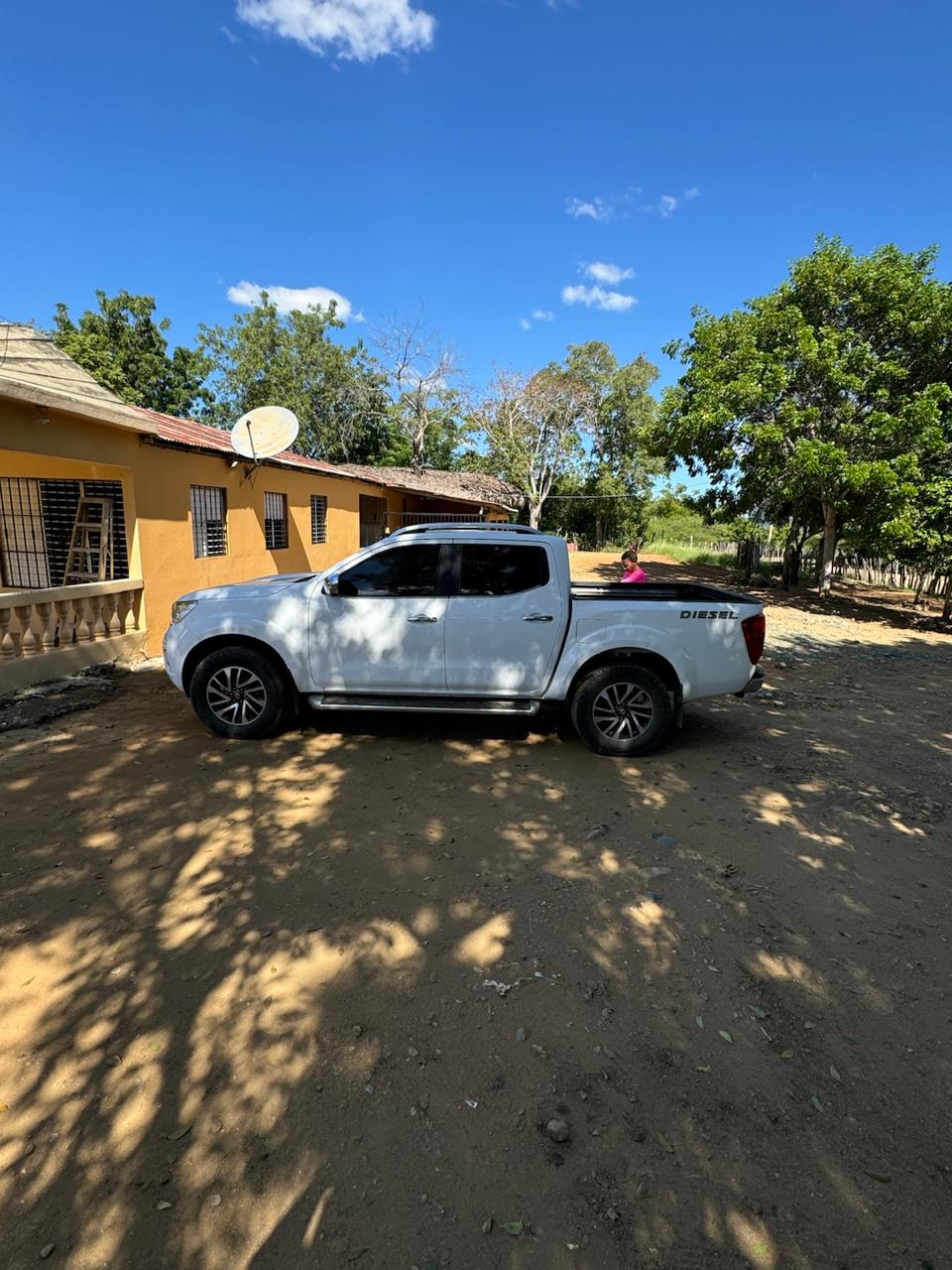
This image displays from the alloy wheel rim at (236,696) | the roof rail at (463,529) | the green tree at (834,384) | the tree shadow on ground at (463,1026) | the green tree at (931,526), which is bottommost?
the tree shadow on ground at (463,1026)

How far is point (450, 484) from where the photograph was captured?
90.8 feet

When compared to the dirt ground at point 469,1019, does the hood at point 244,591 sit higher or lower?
higher

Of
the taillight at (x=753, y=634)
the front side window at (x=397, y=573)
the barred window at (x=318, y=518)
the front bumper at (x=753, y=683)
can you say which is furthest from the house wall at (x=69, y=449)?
the front bumper at (x=753, y=683)

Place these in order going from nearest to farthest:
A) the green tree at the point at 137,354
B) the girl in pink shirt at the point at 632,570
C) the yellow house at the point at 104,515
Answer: the yellow house at the point at 104,515
the girl in pink shirt at the point at 632,570
the green tree at the point at 137,354

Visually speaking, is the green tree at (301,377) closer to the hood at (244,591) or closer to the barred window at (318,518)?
the barred window at (318,518)

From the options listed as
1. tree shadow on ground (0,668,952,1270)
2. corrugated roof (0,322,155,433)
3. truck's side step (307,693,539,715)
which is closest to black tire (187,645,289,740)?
truck's side step (307,693,539,715)

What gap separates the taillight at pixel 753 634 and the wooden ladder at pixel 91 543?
7.97 meters

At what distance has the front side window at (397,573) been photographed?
4.96 metres

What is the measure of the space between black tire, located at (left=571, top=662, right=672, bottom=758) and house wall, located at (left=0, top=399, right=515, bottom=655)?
5981 millimetres

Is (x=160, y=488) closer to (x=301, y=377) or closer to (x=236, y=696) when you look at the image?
(x=236, y=696)

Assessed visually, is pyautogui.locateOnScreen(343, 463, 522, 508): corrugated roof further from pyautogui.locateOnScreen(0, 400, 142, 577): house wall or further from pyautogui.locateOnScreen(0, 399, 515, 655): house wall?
pyautogui.locateOnScreen(0, 400, 142, 577): house wall

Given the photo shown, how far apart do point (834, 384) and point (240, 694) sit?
1487 centimetres

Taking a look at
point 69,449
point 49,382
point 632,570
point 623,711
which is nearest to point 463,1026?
point 623,711

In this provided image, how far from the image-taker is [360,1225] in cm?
168
